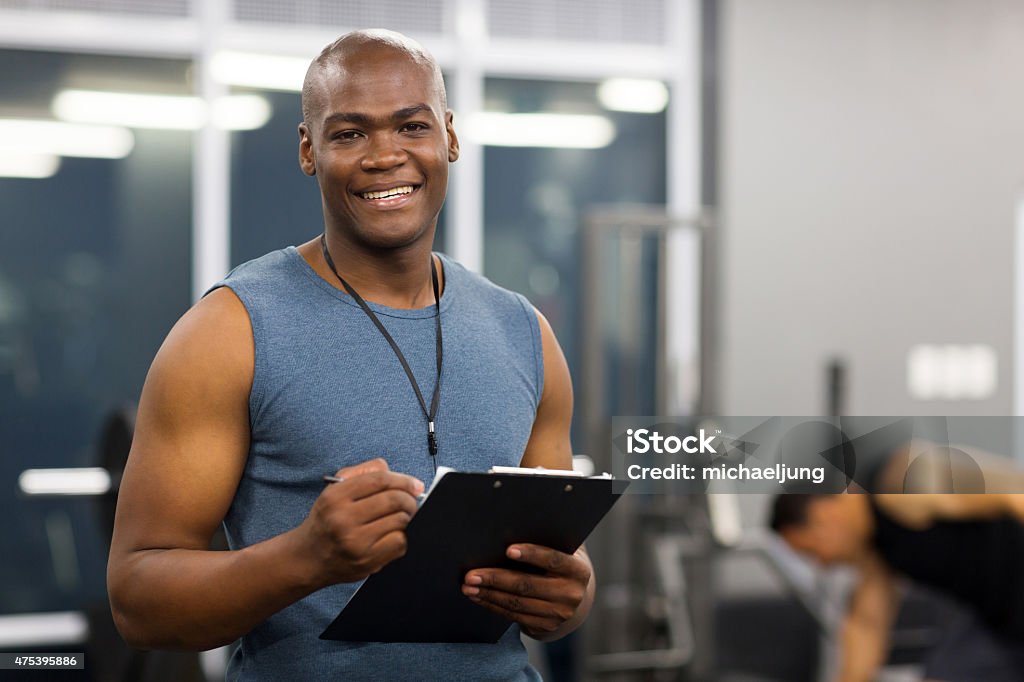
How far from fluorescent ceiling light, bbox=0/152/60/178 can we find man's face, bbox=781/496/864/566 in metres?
2.91

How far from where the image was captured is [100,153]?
3.95 meters

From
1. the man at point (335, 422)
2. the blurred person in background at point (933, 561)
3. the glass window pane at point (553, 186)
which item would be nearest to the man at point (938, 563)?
the blurred person in background at point (933, 561)

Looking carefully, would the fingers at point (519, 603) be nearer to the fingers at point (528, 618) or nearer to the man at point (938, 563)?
the fingers at point (528, 618)

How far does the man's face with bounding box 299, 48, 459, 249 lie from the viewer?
1.15 meters

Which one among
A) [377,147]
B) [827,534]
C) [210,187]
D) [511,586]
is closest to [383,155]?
[377,147]

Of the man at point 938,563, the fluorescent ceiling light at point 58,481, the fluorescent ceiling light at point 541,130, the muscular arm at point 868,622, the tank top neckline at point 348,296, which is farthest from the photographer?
the fluorescent ceiling light at point 541,130

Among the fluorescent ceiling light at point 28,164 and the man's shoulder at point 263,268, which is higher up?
the fluorescent ceiling light at point 28,164

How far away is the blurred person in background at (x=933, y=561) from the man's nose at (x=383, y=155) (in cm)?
208

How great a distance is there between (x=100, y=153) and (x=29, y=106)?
289 mm

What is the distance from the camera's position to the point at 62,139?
390 centimetres

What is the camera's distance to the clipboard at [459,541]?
0.98m

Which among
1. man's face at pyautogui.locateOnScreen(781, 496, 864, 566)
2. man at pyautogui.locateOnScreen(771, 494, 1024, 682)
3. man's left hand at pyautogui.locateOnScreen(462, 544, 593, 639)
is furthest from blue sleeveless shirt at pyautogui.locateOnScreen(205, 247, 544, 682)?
man's face at pyautogui.locateOnScreen(781, 496, 864, 566)

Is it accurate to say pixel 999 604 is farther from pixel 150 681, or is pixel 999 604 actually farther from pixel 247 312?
pixel 247 312

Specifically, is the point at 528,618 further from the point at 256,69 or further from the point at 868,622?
the point at 256,69
